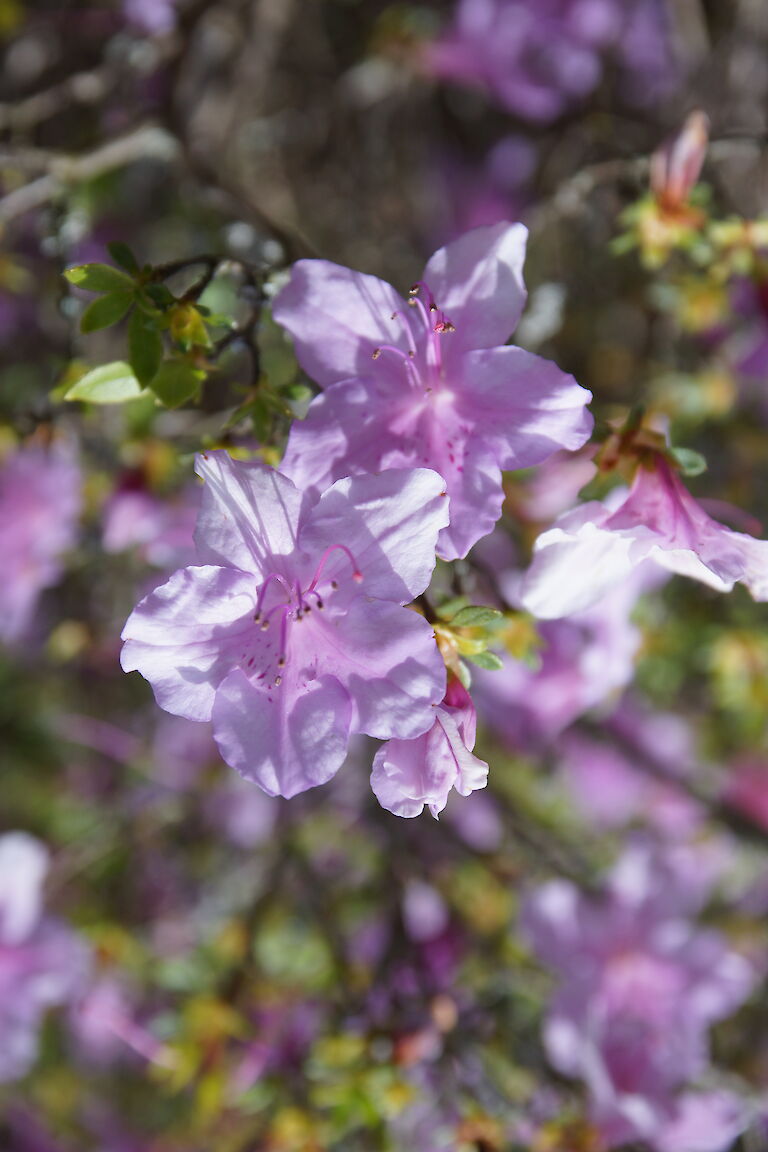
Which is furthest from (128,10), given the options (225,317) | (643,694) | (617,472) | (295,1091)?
(295,1091)

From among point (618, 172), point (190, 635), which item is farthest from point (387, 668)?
Result: point (618, 172)

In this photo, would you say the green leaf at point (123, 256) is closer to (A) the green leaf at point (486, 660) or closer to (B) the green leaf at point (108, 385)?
(B) the green leaf at point (108, 385)

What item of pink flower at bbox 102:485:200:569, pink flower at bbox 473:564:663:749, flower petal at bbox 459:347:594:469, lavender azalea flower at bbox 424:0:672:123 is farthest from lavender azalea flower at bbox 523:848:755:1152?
lavender azalea flower at bbox 424:0:672:123

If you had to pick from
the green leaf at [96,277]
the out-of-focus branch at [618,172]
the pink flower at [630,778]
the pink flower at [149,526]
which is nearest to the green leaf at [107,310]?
the green leaf at [96,277]

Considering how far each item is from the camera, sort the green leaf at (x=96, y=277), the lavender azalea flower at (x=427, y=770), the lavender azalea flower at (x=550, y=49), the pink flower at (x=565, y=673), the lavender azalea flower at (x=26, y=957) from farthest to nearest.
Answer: the lavender azalea flower at (x=550, y=49), the lavender azalea flower at (x=26, y=957), the pink flower at (x=565, y=673), the green leaf at (x=96, y=277), the lavender azalea flower at (x=427, y=770)

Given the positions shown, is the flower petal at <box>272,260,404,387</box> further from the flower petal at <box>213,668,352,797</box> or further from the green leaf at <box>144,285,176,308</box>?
the flower petal at <box>213,668,352,797</box>

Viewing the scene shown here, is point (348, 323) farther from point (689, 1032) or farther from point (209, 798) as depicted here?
point (209, 798)
